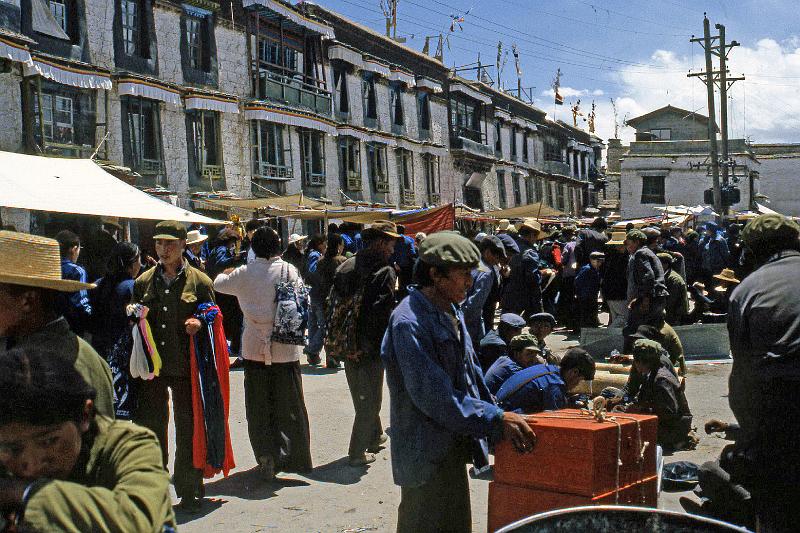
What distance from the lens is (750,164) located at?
49281 mm

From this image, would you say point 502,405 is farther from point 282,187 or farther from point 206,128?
point 282,187

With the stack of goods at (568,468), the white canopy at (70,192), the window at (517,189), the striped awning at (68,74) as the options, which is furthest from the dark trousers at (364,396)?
the window at (517,189)

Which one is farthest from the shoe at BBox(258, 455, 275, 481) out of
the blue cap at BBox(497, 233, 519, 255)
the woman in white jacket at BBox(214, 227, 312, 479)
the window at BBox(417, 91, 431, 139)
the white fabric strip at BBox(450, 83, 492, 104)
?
the white fabric strip at BBox(450, 83, 492, 104)

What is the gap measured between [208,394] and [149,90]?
16.6 metres

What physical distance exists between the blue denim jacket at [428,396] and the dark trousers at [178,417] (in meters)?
2.52

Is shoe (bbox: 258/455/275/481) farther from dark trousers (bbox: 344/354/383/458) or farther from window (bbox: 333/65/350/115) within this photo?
window (bbox: 333/65/350/115)

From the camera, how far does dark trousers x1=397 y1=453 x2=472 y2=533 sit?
11.1ft

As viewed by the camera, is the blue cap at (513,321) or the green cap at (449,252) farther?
the blue cap at (513,321)

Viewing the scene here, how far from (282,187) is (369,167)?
242 inches

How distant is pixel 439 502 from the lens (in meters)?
3.39

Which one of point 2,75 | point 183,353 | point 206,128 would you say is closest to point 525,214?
point 206,128

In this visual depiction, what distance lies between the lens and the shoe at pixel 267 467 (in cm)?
609

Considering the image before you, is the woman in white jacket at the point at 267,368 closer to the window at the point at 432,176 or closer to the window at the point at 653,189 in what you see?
the window at the point at 432,176

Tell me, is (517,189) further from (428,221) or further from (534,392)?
(534,392)
